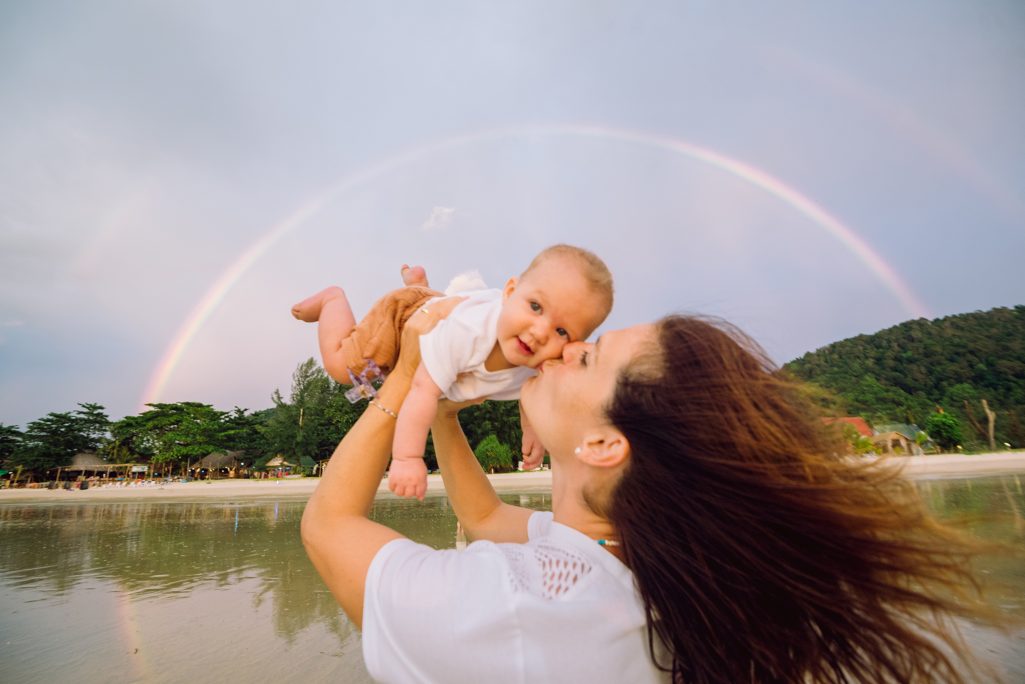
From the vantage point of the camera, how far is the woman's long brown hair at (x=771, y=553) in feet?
4.10

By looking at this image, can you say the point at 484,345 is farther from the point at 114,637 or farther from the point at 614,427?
the point at 114,637

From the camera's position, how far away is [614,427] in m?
1.50

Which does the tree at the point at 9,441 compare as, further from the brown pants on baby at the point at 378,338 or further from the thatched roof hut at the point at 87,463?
the brown pants on baby at the point at 378,338

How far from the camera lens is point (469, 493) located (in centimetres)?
219

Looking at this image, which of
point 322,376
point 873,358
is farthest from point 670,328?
point 873,358

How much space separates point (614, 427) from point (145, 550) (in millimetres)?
13618

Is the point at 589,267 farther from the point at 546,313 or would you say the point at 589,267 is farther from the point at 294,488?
the point at 294,488

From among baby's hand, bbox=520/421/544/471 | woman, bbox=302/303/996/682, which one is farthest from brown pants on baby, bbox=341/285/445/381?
woman, bbox=302/303/996/682

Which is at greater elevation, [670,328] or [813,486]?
[670,328]

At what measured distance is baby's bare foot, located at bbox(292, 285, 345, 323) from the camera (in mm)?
2967

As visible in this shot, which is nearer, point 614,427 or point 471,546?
point 471,546

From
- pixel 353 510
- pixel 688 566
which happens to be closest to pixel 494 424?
pixel 353 510

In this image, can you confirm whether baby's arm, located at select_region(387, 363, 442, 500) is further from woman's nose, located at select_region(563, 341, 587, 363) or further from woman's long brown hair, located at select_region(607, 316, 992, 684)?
woman's long brown hair, located at select_region(607, 316, 992, 684)

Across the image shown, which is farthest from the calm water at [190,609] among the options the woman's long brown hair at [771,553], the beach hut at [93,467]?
the beach hut at [93,467]
